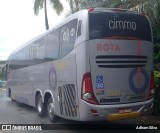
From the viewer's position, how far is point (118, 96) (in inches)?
313

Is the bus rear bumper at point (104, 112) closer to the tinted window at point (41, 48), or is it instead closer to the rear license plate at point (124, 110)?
the rear license plate at point (124, 110)

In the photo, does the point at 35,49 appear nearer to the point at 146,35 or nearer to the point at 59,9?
the point at 146,35

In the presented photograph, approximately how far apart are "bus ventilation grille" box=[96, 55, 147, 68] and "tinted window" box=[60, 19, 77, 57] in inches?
44.5

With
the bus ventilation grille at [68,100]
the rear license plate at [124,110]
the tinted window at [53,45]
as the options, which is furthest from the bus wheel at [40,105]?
the rear license plate at [124,110]

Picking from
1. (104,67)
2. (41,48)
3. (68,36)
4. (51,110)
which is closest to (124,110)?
(104,67)

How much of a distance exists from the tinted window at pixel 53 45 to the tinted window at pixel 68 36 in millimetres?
466

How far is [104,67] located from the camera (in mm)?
7859

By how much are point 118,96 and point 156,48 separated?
25.0 feet

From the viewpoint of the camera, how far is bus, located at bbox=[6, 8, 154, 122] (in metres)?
7.71

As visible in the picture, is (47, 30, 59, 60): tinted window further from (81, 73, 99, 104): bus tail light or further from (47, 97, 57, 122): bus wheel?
(81, 73, 99, 104): bus tail light

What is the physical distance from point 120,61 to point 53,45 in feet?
10.1

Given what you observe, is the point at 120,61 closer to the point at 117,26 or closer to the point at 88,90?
the point at 117,26

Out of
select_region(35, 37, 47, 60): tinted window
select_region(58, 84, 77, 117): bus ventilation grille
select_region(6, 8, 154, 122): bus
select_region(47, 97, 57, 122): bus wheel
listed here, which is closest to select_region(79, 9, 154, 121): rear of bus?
select_region(6, 8, 154, 122): bus

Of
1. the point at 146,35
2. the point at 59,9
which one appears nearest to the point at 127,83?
Result: the point at 146,35
